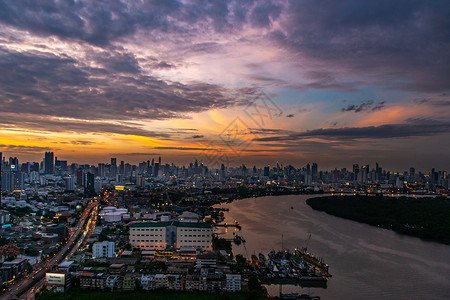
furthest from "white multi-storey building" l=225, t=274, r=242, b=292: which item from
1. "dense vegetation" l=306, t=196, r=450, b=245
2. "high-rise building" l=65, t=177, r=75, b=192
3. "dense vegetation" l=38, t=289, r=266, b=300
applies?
"high-rise building" l=65, t=177, r=75, b=192

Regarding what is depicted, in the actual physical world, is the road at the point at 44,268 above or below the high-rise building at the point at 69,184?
below

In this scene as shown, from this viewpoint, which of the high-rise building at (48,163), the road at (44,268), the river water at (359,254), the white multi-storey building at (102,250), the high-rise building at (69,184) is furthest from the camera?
the high-rise building at (48,163)

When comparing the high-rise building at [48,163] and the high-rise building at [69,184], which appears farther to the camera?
the high-rise building at [48,163]

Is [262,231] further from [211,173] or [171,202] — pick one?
[211,173]

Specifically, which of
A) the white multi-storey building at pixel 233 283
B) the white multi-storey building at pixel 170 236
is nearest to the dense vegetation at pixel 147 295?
the white multi-storey building at pixel 233 283

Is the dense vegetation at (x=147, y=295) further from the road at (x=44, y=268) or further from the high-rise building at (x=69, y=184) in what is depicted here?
the high-rise building at (x=69, y=184)

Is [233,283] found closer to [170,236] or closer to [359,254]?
[170,236]

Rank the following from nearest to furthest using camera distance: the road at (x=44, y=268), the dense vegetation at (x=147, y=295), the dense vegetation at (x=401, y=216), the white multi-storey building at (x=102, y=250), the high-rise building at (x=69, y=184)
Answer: the dense vegetation at (x=147, y=295) → the road at (x=44, y=268) → the white multi-storey building at (x=102, y=250) → the dense vegetation at (x=401, y=216) → the high-rise building at (x=69, y=184)

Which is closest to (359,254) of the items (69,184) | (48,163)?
(69,184)
